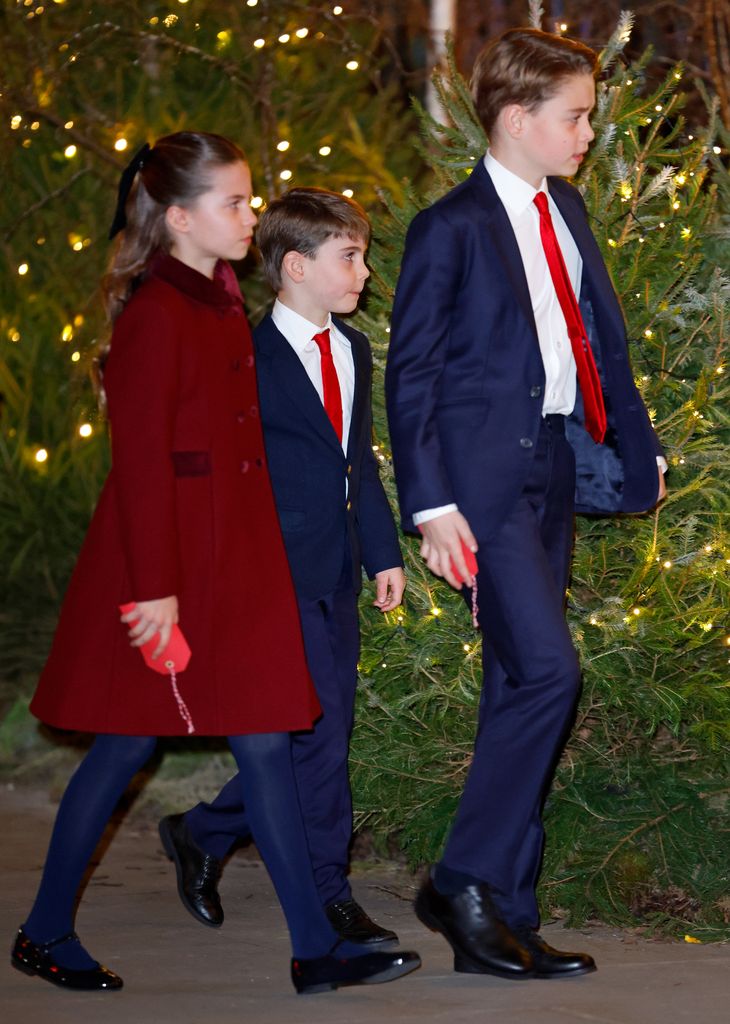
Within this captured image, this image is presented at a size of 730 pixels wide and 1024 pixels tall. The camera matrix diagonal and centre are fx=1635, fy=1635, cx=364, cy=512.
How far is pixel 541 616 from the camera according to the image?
148 inches

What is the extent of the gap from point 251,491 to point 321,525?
491 mm

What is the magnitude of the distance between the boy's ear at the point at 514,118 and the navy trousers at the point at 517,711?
0.75 m

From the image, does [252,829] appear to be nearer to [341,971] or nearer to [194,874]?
[341,971]

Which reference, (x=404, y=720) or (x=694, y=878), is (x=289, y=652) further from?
(x=694, y=878)

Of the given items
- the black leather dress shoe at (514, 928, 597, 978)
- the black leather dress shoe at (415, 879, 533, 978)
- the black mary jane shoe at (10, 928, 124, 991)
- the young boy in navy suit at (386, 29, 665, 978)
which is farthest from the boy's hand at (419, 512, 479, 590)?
the black mary jane shoe at (10, 928, 124, 991)

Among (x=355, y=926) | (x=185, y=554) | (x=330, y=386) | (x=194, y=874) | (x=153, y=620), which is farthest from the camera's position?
(x=194, y=874)

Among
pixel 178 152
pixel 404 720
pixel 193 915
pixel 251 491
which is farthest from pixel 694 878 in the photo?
pixel 178 152

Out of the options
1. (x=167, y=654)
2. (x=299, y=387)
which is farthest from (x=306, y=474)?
(x=167, y=654)

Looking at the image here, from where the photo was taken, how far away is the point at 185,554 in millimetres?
Result: 3682

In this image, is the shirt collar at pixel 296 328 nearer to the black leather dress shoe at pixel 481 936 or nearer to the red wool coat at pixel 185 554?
the red wool coat at pixel 185 554

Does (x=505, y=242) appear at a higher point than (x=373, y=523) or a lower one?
higher

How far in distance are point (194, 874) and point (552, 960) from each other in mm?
1157

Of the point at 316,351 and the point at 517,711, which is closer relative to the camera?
the point at 517,711

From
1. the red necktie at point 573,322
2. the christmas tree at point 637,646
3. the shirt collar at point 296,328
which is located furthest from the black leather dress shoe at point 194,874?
the red necktie at point 573,322
